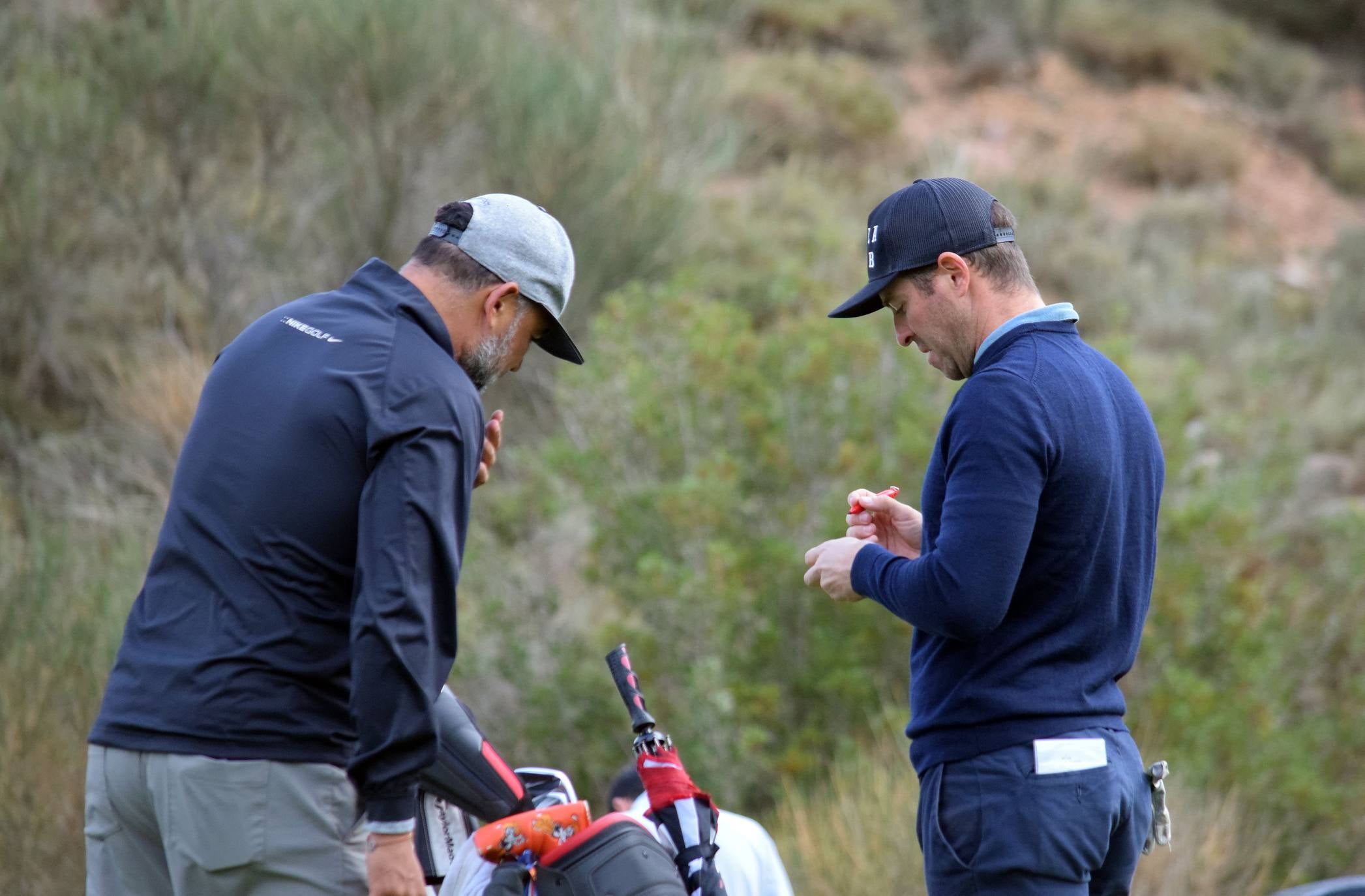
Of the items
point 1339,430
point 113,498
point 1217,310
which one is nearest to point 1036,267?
point 1217,310

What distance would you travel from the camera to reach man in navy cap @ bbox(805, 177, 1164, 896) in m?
2.22

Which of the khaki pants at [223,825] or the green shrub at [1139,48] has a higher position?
the green shrub at [1139,48]

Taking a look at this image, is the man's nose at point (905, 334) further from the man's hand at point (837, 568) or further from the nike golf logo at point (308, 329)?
the nike golf logo at point (308, 329)

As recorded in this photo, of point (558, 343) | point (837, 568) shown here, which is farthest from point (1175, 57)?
point (837, 568)

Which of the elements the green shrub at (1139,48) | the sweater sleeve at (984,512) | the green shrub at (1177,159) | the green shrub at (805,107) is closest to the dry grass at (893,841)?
the sweater sleeve at (984,512)

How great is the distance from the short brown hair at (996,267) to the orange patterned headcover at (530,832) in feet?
3.91

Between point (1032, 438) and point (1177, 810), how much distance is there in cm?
378

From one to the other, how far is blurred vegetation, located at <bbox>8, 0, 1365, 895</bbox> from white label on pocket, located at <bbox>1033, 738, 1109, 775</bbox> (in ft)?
8.29

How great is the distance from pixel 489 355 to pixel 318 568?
21.3 inches

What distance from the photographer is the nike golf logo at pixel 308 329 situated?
93.7 inches

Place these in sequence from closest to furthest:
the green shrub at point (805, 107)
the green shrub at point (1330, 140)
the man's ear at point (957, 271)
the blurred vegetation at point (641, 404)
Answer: the man's ear at point (957, 271)
the blurred vegetation at point (641, 404)
the green shrub at point (805, 107)
the green shrub at point (1330, 140)

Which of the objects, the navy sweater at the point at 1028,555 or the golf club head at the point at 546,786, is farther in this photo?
the golf club head at the point at 546,786

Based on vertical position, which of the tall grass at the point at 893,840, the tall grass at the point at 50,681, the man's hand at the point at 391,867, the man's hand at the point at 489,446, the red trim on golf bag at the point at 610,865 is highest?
the man's hand at the point at 489,446

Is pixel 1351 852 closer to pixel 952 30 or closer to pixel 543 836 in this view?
pixel 543 836
